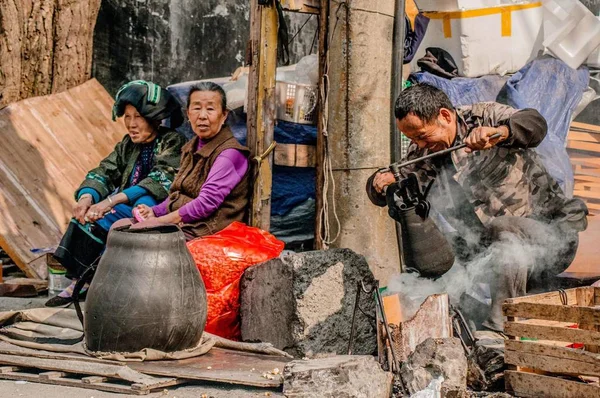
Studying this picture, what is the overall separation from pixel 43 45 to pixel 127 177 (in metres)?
2.46

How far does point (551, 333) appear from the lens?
4430 mm

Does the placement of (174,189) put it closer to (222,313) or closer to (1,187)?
(222,313)

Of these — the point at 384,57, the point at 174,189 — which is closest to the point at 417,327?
the point at 384,57

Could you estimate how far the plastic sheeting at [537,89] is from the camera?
7125 millimetres

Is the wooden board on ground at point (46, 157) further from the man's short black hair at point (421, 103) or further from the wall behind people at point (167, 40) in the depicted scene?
the man's short black hair at point (421, 103)

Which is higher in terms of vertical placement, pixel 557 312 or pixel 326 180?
pixel 326 180

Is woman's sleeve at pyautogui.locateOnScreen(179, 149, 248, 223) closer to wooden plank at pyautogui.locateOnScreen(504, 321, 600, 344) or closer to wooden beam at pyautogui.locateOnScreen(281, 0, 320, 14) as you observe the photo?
wooden beam at pyautogui.locateOnScreen(281, 0, 320, 14)

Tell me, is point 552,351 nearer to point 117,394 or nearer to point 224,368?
point 224,368

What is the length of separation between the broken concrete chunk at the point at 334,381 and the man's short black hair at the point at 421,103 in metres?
1.65

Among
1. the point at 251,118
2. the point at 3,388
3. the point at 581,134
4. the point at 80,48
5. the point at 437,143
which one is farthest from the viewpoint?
the point at 80,48

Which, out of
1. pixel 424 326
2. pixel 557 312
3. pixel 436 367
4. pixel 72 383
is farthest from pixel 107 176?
pixel 557 312

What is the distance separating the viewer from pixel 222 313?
5.78 m

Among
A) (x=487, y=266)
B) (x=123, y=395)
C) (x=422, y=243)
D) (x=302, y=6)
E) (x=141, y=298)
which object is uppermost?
(x=302, y=6)

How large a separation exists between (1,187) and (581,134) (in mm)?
5223
